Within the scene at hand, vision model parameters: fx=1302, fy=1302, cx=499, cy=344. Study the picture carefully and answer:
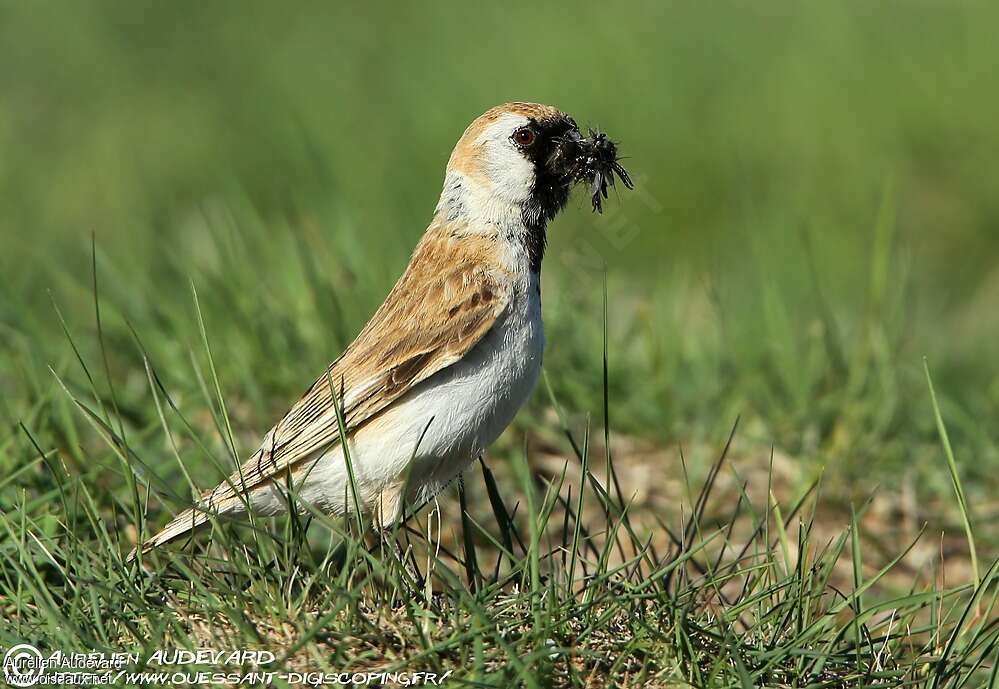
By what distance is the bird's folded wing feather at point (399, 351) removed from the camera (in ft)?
14.5

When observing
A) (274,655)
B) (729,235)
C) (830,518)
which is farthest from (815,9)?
(274,655)

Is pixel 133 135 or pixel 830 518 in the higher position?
pixel 133 135

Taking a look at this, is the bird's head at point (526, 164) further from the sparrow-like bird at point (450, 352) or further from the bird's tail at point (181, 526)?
the bird's tail at point (181, 526)

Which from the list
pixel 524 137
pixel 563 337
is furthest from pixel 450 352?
pixel 563 337

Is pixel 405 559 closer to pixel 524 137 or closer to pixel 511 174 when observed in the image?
pixel 511 174

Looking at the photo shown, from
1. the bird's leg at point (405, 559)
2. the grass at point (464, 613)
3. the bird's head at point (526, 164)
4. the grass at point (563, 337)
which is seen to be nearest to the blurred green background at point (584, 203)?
the grass at point (563, 337)

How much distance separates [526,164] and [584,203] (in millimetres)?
433

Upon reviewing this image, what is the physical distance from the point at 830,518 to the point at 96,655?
3619 millimetres

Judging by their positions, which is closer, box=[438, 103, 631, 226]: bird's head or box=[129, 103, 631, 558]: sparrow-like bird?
box=[129, 103, 631, 558]: sparrow-like bird

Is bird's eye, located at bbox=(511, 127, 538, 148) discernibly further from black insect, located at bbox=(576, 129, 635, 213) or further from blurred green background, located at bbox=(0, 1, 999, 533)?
blurred green background, located at bbox=(0, 1, 999, 533)

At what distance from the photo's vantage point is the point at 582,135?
493 centimetres

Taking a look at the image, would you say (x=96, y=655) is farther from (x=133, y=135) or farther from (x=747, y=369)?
(x=133, y=135)

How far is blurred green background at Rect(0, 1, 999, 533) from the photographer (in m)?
6.35

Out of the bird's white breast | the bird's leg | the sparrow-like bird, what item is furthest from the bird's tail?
the bird's leg
